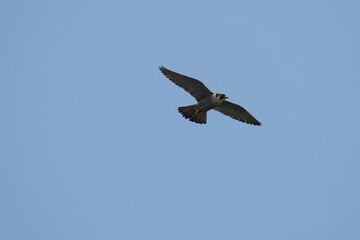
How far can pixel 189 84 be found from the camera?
68.1 feet

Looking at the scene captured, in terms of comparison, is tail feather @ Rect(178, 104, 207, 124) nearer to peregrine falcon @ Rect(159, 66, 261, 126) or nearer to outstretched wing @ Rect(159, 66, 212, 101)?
peregrine falcon @ Rect(159, 66, 261, 126)

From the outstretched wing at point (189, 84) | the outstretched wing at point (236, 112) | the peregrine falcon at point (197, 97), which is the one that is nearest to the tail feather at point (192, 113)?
the peregrine falcon at point (197, 97)

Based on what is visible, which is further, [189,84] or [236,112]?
[236,112]

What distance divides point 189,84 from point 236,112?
100 inches

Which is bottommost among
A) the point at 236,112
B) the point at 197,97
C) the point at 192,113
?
the point at 192,113

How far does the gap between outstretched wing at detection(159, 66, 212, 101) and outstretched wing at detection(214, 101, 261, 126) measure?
1206 millimetres

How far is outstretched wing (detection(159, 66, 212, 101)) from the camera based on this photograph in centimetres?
2050

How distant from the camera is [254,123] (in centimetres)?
2255

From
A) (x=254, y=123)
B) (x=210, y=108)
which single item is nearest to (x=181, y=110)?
(x=210, y=108)

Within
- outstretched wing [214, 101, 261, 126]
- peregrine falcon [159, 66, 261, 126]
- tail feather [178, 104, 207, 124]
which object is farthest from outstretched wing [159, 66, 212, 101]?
outstretched wing [214, 101, 261, 126]

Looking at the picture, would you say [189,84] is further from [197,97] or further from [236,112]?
[236,112]

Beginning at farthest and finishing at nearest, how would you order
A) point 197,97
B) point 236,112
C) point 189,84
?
point 236,112 → point 197,97 → point 189,84

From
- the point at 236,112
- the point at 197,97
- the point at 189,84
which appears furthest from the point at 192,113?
the point at 236,112

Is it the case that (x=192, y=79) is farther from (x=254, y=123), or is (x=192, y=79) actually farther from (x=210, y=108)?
(x=254, y=123)
